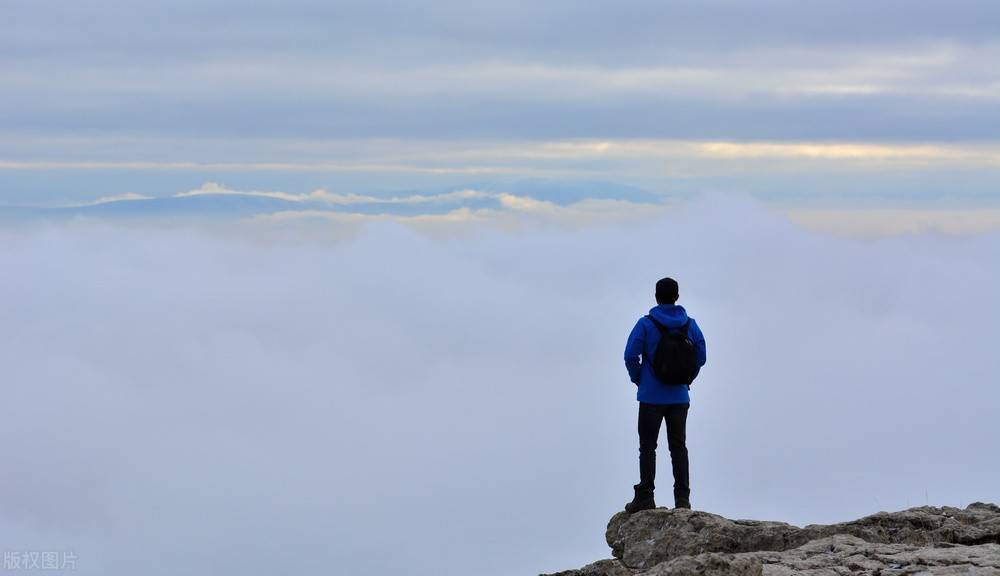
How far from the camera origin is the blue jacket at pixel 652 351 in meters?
13.3

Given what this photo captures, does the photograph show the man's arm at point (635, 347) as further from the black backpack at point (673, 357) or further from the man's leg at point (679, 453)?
the man's leg at point (679, 453)

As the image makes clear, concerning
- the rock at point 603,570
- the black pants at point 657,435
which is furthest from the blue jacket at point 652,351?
the rock at point 603,570

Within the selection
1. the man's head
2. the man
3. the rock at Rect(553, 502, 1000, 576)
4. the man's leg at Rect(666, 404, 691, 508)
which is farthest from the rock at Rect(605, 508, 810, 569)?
the man's head

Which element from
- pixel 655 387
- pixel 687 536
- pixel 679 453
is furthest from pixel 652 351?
pixel 687 536

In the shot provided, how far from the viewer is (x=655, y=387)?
13.5m

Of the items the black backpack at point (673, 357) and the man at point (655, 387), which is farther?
the man at point (655, 387)

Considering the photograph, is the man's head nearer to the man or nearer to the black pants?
the man

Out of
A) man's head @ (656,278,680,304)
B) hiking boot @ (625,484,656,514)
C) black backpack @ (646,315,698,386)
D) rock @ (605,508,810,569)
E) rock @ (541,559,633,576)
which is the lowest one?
rock @ (541,559,633,576)

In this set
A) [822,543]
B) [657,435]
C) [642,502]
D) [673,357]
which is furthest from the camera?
[657,435]

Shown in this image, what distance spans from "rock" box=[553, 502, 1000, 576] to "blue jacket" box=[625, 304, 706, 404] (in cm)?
139

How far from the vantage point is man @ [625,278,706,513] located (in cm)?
1331

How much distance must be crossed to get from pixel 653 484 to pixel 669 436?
0.65m

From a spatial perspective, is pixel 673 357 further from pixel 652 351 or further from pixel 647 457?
pixel 647 457

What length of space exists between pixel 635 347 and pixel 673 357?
0.45 m
